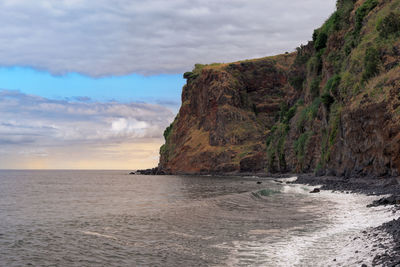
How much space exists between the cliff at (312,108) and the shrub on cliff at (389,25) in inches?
4.7

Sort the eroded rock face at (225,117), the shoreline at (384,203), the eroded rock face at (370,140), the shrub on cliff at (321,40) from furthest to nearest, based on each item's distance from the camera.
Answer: the eroded rock face at (225,117) < the shrub on cliff at (321,40) < the eroded rock face at (370,140) < the shoreline at (384,203)

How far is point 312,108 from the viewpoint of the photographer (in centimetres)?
7625

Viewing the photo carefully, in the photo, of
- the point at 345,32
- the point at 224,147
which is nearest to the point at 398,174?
the point at 345,32

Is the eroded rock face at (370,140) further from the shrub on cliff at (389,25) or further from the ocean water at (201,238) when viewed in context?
the ocean water at (201,238)

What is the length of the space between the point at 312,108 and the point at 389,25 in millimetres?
33604

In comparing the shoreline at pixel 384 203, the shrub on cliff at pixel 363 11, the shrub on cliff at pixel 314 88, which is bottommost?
the shoreline at pixel 384 203

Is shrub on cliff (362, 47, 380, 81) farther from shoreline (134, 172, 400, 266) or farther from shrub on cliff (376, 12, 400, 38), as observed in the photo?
shoreline (134, 172, 400, 266)

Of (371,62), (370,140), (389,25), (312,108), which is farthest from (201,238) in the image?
(312,108)

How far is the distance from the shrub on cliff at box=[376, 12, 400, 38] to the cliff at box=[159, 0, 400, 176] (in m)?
0.12

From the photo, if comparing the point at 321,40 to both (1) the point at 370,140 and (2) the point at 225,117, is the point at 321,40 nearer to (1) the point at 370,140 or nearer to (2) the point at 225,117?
(1) the point at 370,140

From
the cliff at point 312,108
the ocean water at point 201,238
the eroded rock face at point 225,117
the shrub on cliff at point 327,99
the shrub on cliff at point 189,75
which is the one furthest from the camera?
the shrub on cliff at point 189,75

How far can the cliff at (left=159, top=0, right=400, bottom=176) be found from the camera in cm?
3956

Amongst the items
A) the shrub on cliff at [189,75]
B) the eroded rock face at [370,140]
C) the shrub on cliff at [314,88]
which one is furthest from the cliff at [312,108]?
the shrub on cliff at [189,75]

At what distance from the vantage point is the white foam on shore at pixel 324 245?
485 inches
